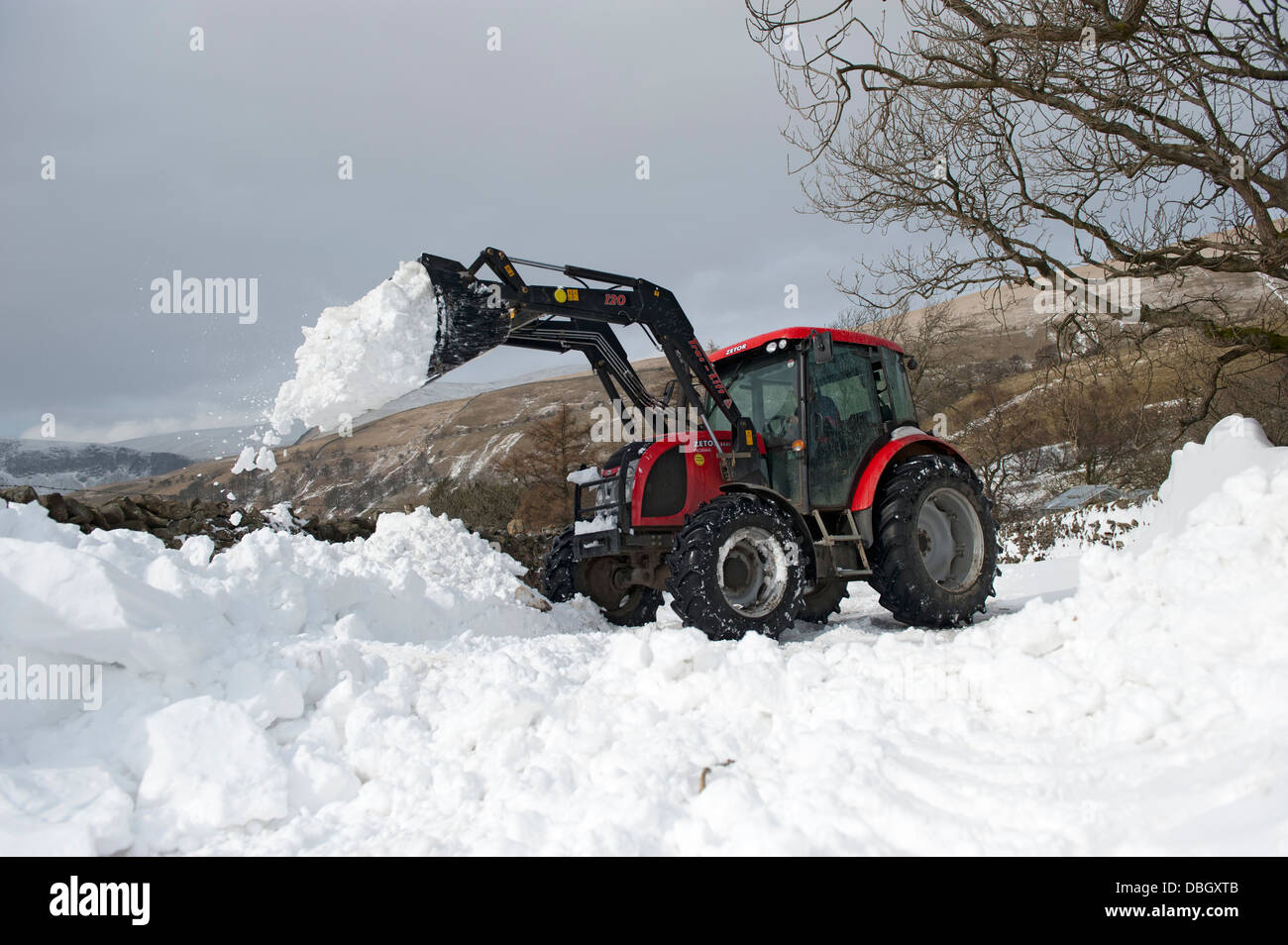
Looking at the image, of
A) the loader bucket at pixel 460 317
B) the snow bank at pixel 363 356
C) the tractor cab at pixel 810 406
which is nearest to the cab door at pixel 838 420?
the tractor cab at pixel 810 406

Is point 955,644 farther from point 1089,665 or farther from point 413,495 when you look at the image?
point 413,495

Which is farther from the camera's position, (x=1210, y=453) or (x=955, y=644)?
(x=1210, y=453)

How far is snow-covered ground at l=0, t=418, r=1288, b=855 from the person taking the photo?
2662 millimetres

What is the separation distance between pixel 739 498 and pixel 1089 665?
2558mm

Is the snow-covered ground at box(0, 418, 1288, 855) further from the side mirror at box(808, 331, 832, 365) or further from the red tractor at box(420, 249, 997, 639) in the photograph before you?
the side mirror at box(808, 331, 832, 365)

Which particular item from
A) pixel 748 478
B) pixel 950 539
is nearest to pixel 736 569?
pixel 748 478

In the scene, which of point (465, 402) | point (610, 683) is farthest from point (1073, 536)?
point (465, 402)

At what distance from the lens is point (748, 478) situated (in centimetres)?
645

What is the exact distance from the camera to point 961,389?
24453mm

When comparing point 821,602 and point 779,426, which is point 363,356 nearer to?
point 779,426

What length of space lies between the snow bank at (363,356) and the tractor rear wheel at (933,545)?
3.65 meters

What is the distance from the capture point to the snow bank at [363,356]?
5.14 metres

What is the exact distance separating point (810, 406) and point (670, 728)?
3662mm

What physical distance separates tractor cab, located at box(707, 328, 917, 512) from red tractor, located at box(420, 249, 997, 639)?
13 millimetres
